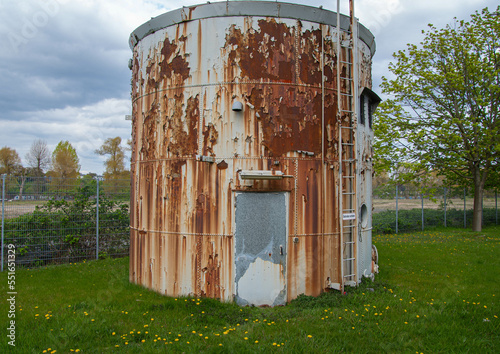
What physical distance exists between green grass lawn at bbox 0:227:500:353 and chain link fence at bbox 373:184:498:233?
10106 millimetres

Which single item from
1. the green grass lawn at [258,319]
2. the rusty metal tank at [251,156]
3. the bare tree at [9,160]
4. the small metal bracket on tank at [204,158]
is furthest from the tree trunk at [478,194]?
the bare tree at [9,160]

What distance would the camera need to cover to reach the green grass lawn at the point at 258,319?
4.73m

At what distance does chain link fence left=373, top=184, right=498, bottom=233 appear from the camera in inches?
719

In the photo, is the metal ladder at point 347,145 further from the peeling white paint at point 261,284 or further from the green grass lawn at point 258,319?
the peeling white paint at point 261,284

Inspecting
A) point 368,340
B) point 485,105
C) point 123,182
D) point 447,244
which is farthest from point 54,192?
point 485,105

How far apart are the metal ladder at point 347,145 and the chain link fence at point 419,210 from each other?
37.1ft

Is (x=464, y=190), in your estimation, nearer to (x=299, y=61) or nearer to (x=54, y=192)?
(x=299, y=61)

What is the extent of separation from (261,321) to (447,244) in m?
10.9

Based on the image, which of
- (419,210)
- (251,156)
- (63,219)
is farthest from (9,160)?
(251,156)

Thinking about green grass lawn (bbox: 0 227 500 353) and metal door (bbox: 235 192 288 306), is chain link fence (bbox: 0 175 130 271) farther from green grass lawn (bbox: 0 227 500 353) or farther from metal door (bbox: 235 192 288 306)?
metal door (bbox: 235 192 288 306)

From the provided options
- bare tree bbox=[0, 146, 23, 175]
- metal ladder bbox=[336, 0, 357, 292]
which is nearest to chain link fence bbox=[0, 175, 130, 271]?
metal ladder bbox=[336, 0, 357, 292]

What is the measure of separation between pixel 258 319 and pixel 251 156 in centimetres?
279

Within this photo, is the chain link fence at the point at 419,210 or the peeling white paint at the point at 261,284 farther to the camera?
the chain link fence at the point at 419,210

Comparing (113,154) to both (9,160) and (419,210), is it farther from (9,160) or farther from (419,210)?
(419,210)
